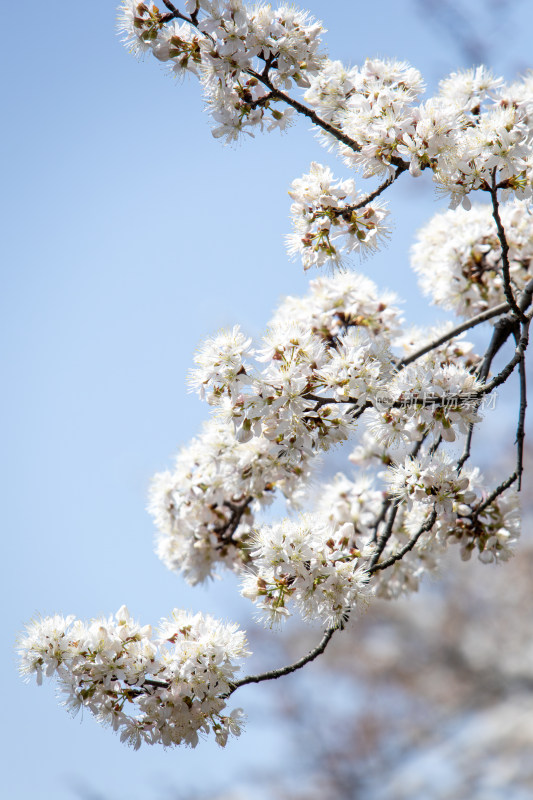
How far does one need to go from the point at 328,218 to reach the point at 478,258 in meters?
1.45

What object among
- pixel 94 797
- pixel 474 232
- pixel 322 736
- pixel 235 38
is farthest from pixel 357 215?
pixel 322 736

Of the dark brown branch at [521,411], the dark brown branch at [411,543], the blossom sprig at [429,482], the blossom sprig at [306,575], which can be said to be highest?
the dark brown branch at [521,411]

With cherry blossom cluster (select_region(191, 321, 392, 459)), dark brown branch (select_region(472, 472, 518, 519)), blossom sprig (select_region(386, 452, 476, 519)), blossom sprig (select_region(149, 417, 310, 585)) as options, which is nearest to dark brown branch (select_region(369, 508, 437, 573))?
blossom sprig (select_region(386, 452, 476, 519))

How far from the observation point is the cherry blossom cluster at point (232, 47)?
225cm

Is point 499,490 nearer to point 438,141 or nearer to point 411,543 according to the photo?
point 411,543

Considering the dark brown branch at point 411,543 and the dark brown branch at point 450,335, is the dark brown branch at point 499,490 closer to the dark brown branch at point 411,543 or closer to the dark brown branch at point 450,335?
the dark brown branch at point 411,543

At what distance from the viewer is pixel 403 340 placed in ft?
10.6

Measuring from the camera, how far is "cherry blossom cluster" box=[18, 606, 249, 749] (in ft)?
7.61

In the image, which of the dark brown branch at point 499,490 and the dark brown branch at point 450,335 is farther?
the dark brown branch at point 450,335

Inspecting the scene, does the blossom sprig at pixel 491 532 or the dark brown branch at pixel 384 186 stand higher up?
the dark brown branch at pixel 384 186

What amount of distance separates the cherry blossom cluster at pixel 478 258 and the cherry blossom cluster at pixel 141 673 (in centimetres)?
208

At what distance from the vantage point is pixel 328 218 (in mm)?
2461

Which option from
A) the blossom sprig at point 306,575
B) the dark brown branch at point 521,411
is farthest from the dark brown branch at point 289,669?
the dark brown branch at point 521,411

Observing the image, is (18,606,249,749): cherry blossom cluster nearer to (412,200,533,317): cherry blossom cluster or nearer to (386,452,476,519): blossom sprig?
(386,452,476,519): blossom sprig
